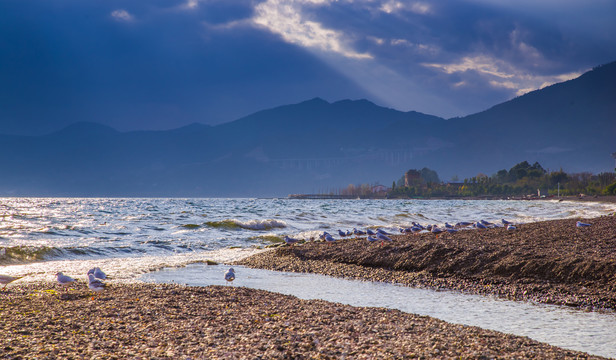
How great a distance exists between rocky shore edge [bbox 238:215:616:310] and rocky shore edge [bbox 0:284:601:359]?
146 inches

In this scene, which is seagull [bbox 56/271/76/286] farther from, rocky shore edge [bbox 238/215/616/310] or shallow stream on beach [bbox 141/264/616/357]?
rocky shore edge [bbox 238/215/616/310]

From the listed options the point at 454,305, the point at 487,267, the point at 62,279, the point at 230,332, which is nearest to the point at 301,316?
the point at 230,332

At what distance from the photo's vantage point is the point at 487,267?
39.8ft

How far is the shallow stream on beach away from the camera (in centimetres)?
682

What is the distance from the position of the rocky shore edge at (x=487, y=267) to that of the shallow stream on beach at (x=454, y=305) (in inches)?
30.0

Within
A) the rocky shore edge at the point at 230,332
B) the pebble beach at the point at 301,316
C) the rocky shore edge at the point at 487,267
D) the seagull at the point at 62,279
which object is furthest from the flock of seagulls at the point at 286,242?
the rocky shore edge at the point at 487,267

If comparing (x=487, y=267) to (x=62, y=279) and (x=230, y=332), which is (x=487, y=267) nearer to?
(x=230, y=332)

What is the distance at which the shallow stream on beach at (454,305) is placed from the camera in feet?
22.4

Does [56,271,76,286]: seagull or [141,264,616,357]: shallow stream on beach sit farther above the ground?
[56,271,76,286]: seagull

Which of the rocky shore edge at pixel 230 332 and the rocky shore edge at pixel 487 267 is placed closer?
the rocky shore edge at pixel 230 332

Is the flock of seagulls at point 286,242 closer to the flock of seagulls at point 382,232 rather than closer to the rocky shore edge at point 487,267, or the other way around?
the flock of seagulls at point 382,232

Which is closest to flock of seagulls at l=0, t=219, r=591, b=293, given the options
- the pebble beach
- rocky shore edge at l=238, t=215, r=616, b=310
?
the pebble beach

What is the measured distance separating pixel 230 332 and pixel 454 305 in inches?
186

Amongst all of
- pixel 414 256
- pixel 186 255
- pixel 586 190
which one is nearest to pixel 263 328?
pixel 414 256
